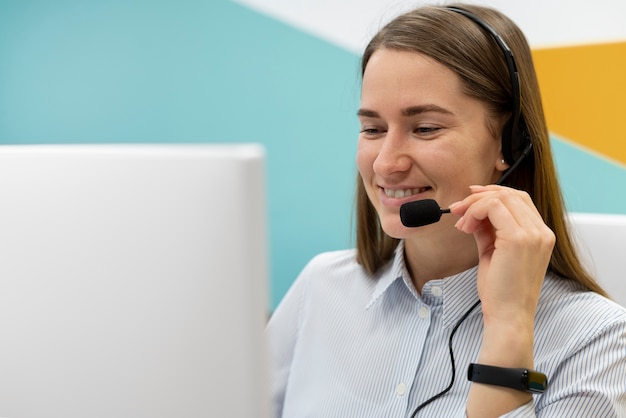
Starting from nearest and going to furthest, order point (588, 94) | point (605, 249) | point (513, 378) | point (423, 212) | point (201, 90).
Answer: point (513, 378)
point (423, 212)
point (605, 249)
point (588, 94)
point (201, 90)

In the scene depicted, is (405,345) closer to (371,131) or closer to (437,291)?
(437,291)

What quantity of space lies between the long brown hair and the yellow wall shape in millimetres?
935

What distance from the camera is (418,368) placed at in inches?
46.9

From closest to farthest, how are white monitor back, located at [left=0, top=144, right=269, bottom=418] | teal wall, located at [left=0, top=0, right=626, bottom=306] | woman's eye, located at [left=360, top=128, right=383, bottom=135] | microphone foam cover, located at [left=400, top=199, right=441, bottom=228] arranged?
1. white monitor back, located at [left=0, top=144, right=269, bottom=418]
2. microphone foam cover, located at [left=400, top=199, right=441, bottom=228]
3. woman's eye, located at [left=360, top=128, right=383, bottom=135]
4. teal wall, located at [left=0, top=0, right=626, bottom=306]

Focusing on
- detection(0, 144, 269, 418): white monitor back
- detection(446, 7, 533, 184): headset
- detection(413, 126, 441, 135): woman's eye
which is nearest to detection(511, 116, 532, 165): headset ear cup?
detection(446, 7, 533, 184): headset

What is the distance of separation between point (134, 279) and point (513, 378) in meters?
0.58

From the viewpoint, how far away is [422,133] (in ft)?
3.89

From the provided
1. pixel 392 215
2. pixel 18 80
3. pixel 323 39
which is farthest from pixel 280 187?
pixel 392 215

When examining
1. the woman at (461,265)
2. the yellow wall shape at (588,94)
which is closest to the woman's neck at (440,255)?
the woman at (461,265)

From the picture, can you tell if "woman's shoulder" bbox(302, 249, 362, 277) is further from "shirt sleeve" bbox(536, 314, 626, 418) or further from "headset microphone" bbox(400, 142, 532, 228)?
"shirt sleeve" bbox(536, 314, 626, 418)

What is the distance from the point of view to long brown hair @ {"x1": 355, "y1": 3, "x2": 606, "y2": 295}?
1193mm

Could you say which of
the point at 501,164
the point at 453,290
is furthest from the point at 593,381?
the point at 501,164

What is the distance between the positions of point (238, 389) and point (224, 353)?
0.09 ft

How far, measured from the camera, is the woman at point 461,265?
104cm
